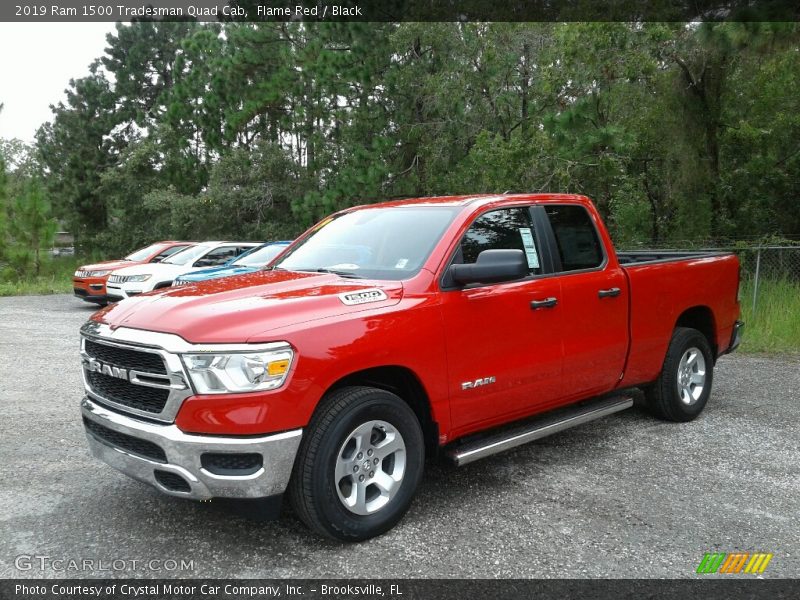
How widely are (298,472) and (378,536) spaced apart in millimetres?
680

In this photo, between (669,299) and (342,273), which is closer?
(342,273)

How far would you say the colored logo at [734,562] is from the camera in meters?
3.56

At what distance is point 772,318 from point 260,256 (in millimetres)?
8380

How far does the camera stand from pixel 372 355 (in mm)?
3771

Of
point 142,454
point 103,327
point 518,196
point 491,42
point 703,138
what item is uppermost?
point 491,42

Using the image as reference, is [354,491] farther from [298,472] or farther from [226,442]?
[226,442]

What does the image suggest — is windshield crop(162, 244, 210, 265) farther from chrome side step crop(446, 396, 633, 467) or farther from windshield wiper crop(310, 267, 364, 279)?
chrome side step crop(446, 396, 633, 467)

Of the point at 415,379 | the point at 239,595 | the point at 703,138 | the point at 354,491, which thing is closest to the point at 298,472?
the point at 354,491

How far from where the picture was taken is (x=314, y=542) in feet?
12.7

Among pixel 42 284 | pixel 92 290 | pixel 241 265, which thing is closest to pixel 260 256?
pixel 241 265

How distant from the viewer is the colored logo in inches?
140

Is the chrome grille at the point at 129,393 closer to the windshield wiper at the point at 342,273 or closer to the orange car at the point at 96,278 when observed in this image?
the windshield wiper at the point at 342,273

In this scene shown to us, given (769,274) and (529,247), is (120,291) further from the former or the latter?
(769,274)

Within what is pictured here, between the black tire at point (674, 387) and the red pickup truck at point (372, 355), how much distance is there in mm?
333
